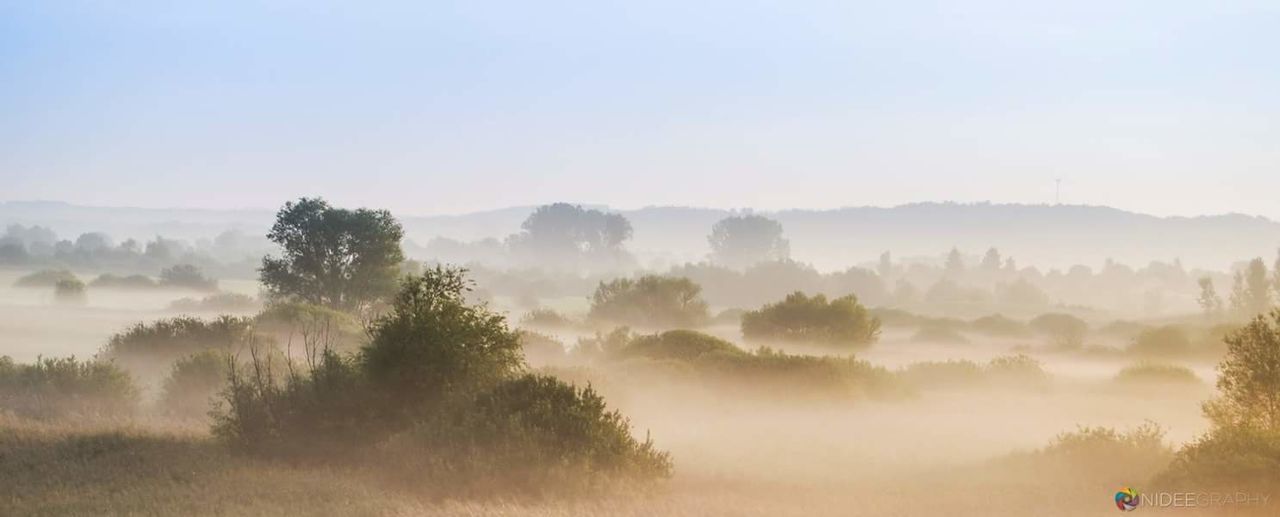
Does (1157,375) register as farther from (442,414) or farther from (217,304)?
(217,304)

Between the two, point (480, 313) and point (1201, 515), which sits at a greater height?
point (480, 313)

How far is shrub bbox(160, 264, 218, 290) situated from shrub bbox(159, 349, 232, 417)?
263 ft

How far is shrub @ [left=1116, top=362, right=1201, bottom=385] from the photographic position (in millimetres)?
47125

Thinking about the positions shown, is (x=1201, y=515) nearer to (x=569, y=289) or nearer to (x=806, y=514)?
(x=806, y=514)

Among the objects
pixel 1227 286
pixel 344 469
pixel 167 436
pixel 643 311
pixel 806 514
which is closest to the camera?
pixel 806 514

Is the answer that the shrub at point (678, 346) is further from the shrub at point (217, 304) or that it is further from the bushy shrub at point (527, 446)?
the shrub at point (217, 304)

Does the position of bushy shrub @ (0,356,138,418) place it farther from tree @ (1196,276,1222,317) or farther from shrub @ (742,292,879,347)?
tree @ (1196,276,1222,317)

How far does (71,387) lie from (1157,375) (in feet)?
158

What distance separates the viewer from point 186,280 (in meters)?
110

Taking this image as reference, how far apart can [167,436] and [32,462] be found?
2.93 m

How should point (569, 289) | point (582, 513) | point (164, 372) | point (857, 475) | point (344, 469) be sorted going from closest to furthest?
point (582, 513) → point (344, 469) → point (857, 475) → point (164, 372) → point (569, 289)

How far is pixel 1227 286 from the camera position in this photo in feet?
620

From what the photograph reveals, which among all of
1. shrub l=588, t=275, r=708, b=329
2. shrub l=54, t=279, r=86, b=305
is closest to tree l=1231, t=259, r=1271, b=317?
shrub l=588, t=275, r=708, b=329

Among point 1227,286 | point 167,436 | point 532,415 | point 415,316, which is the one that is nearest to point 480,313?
point 415,316
